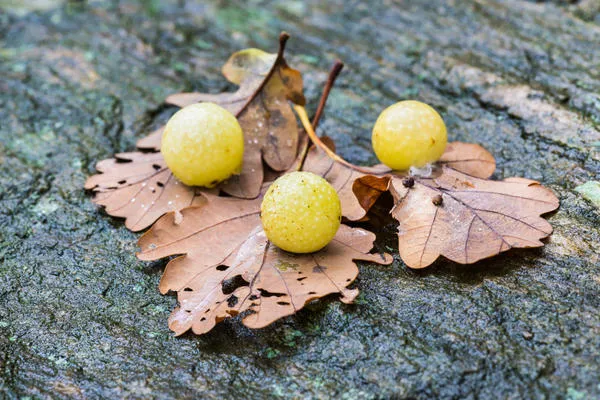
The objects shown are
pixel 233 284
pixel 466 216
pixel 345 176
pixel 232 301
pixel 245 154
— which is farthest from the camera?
pixel 245 154

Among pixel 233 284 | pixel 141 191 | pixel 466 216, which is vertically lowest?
pixel 141 191

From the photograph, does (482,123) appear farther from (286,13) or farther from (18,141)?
(18,141)

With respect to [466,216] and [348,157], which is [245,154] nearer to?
[348,157]

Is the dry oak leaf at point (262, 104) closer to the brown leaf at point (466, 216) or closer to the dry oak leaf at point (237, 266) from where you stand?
the dry oak leaf at point (237, 266)

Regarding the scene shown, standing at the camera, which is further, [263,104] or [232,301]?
[263,104]

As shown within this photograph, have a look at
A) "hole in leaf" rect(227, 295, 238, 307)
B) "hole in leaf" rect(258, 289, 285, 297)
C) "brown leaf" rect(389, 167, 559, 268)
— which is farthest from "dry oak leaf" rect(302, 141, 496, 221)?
"hole in leaf" rect(227, 295, 238, 307)

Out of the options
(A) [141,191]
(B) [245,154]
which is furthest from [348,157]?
(A) [141,191]
